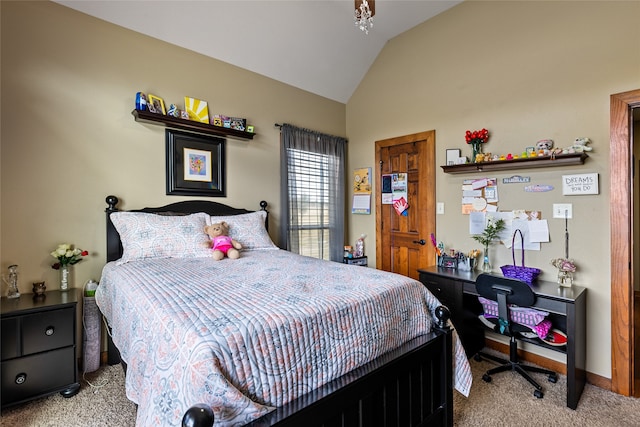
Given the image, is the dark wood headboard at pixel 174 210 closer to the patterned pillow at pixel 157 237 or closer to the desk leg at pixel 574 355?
the patterned pillow at pixel 157 237

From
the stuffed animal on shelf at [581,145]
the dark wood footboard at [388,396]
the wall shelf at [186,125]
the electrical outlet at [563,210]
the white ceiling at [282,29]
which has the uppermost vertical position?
the white ceiling at [282,29]

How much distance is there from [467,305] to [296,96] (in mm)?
2967

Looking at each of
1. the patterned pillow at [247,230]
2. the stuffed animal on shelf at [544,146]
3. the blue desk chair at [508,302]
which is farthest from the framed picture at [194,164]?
the stuffed animal on shelf at [544,146]

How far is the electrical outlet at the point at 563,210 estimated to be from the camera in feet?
7.86

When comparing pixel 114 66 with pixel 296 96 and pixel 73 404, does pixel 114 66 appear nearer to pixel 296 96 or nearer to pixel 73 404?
pixel 296 96

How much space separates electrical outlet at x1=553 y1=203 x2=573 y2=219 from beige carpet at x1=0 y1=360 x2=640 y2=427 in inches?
49.7

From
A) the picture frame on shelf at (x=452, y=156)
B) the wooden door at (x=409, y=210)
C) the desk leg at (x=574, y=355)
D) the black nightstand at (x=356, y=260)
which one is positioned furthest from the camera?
the black nightstand at (x=356, y=260)

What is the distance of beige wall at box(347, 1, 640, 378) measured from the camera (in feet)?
7.38

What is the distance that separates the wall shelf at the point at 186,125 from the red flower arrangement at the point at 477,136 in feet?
7.05

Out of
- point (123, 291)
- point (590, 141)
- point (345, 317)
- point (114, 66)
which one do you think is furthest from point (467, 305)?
point (114, 66)

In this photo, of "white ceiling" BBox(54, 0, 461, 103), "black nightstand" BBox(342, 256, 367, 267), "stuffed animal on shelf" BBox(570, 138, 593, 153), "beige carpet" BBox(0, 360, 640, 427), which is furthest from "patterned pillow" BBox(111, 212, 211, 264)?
"stuffed animal on shelf" BBox(570, 138, 593, 153)

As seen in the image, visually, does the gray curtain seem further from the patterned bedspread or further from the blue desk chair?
the blue desk chair

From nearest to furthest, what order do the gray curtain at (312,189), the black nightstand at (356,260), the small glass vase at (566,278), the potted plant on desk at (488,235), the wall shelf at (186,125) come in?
the small glass vase at (566,278), the wall shelf at (186,125), the potted plant on desk at (488,235), the gray curtain at (312,189), the black nightstand at (356,260)

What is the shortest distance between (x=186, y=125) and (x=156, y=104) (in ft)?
0.93
